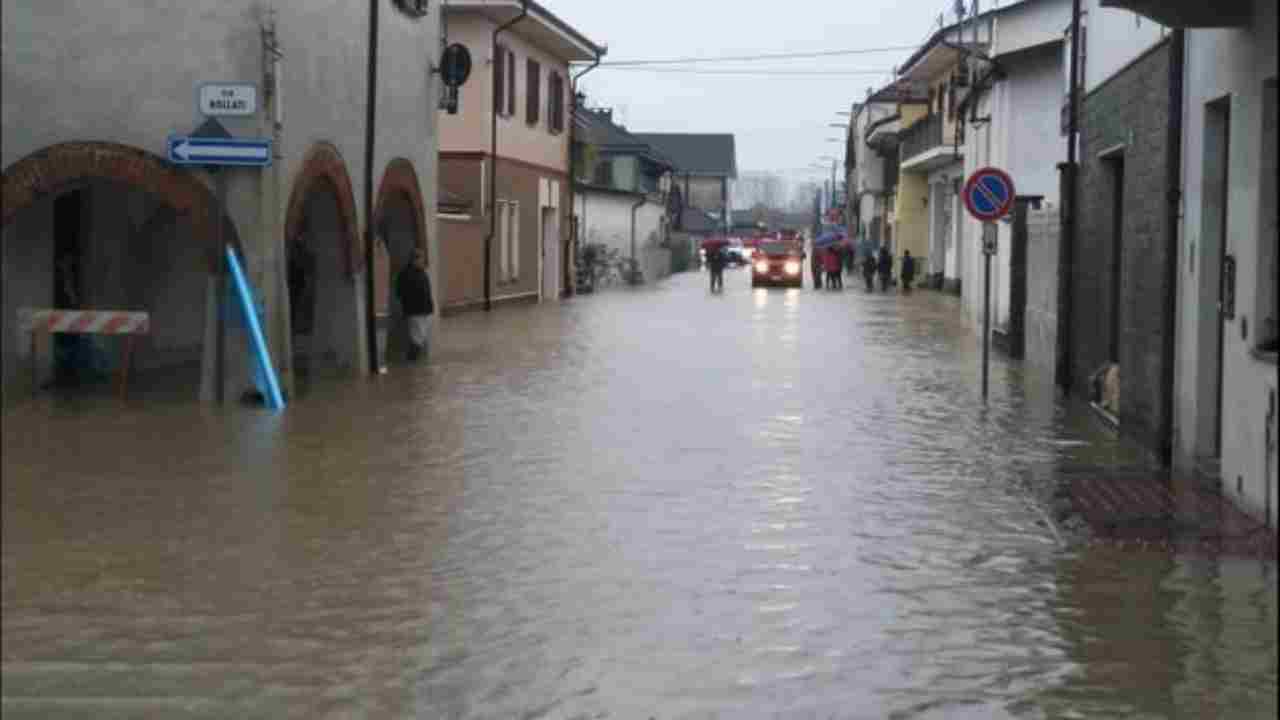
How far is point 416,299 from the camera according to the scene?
81.1 feet

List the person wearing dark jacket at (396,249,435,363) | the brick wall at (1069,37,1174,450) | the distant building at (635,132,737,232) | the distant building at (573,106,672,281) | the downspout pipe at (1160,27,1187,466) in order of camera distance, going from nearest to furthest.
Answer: the downspout pipe at (1160,27,1187,466), the brick wall at (1069,37,1174,450), the person wearing dark jacket at (396,249,435,363), the distant building at (573,106,672,281), the distant building at (635,132,737,232)

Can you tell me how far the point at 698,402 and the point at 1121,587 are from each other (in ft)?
35.1

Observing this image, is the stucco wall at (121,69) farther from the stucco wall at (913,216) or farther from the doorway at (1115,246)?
the stucco wall at (913,216)

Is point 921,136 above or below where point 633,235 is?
above

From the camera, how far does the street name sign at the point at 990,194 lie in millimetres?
22078

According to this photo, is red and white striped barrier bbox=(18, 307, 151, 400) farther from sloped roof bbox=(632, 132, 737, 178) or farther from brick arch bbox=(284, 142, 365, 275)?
sloped roof bbox=(632, 132, 737, 178)

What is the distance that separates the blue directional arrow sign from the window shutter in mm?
41047

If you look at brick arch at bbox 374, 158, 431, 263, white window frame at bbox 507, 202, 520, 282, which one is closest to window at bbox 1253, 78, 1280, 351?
brick arch at bbox 374, 158, 431, 263

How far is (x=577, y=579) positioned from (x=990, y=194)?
14164 millimetres

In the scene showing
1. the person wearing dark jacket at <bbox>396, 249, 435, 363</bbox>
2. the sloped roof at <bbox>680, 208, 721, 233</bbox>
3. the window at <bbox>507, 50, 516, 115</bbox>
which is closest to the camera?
the person wearing dark jacket at <bbox>396, 249, 435, 363</bbox>

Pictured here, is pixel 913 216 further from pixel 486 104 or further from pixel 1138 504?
pixel 1138 504

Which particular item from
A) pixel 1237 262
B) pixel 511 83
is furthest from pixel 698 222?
pixel 1237 262

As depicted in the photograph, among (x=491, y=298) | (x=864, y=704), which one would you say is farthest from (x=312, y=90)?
(x=491, y=298)

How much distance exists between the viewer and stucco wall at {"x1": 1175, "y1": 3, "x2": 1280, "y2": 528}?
1.91m
